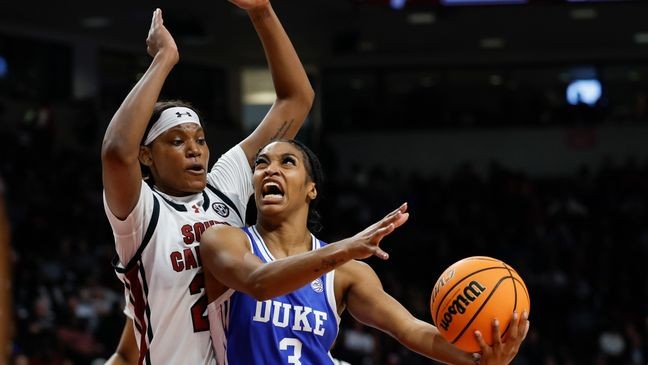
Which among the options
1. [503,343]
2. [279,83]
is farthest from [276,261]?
[279,83]

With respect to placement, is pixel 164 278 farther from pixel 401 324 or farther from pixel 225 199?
pixel 401 324

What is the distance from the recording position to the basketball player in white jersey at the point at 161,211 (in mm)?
4406

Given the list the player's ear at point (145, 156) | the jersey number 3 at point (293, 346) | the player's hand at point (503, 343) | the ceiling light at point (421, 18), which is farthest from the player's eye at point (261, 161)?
the ceiling light at point (421, 18)

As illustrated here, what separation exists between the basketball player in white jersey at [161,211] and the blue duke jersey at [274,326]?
89 mm

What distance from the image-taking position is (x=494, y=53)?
2205cm

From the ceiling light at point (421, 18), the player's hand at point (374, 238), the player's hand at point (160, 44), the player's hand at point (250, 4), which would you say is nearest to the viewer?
the player's hand at point (374, 238)

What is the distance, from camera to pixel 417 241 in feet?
57.9

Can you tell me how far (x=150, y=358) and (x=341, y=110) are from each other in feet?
58.8

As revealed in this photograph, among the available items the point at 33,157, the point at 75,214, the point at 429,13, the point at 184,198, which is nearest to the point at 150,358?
the point at 184,198

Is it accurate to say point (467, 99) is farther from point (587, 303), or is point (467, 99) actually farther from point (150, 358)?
point (150, 358)

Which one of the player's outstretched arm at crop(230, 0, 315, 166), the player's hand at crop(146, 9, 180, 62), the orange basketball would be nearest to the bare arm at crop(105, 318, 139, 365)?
the player's outstretched arm at crop(230, 0, 315, 166)

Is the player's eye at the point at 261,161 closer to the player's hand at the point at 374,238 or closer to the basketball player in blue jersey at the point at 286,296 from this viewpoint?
the basketball player in blue jersey at the point at 286,296

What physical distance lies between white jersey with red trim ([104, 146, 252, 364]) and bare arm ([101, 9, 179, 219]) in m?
0.07

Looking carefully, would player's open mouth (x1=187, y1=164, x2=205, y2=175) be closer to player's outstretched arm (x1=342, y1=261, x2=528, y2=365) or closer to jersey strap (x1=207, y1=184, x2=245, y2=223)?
jersey strap (x1=207, y1=184, x2=245, y2=223)
